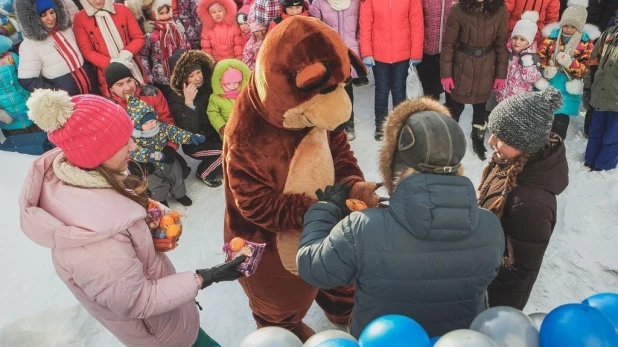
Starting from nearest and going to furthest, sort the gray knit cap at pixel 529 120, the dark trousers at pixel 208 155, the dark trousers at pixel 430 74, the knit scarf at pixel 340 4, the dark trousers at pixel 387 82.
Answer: the gray knit cap at pixel 529 120 < the dark trousers at pixel 208 155 < the knit scarf at pixel 340 4 < the dark trousers at pixel 387 82 < the dark trousers at pixel 430 74

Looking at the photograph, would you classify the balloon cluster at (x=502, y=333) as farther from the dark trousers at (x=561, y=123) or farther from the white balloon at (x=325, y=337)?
the dark trousers at (x=561, y=123)

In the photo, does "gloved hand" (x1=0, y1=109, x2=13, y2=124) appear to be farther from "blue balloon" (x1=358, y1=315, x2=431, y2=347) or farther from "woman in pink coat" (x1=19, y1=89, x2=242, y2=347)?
"blue balloon" (x1=358, y1=315, x2=431, y2=347)

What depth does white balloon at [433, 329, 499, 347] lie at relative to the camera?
52.2 inches

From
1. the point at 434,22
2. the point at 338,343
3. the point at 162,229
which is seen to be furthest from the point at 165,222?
the point at 434,22

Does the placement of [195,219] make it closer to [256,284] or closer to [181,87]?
[181,87]

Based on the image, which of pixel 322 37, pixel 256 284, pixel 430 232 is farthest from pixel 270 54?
pixel 256 284

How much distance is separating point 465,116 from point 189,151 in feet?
10.4

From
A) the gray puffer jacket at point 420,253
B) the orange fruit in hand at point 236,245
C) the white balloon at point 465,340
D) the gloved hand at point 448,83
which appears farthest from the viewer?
the gloved hand at point 448,83

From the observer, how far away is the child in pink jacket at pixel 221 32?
4980 mm

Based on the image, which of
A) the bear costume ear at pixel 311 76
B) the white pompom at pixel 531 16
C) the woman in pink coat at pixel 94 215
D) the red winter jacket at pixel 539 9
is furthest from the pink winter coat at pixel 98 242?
the red winter jacket at pixel 539 9

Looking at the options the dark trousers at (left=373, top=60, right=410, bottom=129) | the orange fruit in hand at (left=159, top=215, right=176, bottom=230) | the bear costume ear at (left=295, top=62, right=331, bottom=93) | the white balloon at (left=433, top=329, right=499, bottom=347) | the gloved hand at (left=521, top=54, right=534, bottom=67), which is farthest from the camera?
the dark trousers at (left=373, top=60, right=410, bottom=129)

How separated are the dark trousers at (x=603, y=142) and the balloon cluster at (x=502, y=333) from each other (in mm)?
3164

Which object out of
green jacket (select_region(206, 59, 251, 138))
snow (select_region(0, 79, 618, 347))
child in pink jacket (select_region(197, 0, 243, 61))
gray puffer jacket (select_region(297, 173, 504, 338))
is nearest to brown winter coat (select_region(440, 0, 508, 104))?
snow (select_region(0, 79, 618, 347))

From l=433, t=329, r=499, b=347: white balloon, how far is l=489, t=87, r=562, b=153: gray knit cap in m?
1.02
